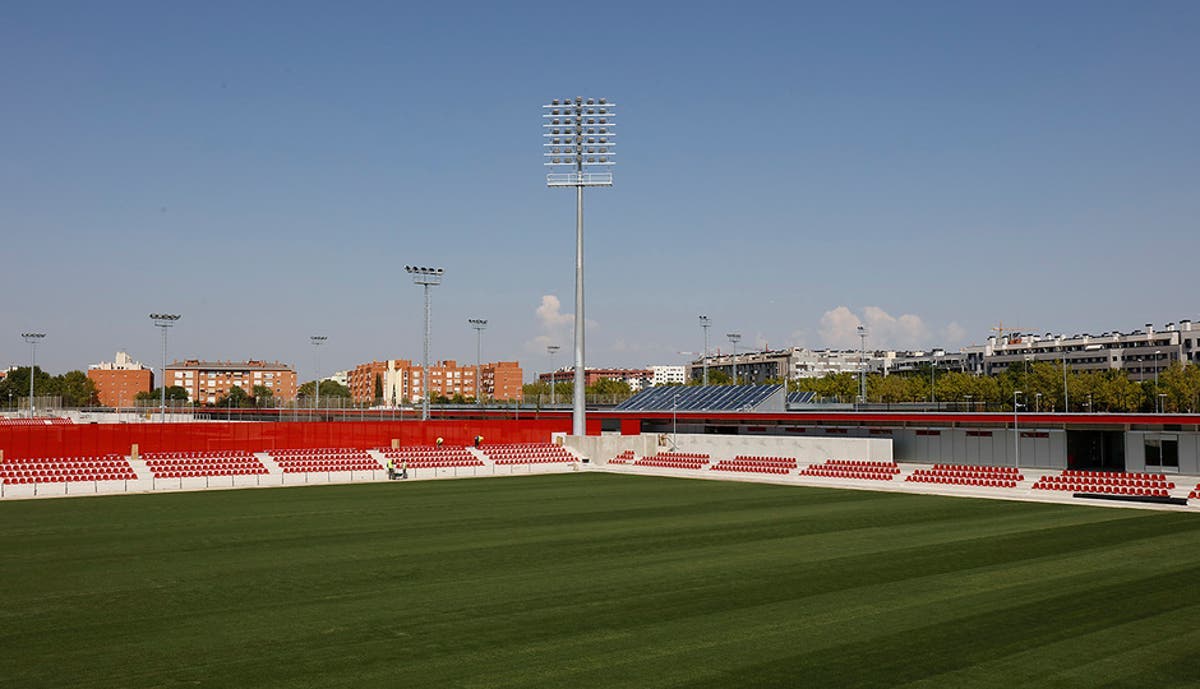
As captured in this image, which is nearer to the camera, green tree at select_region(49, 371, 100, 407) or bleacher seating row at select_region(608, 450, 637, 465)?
bleacher seating row at select_region(608, 450, 637, 465)

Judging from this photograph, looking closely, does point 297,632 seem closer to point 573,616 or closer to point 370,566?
point 573,616

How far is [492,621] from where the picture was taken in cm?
1852

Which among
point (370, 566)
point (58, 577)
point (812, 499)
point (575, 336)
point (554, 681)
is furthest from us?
point (575, 336)

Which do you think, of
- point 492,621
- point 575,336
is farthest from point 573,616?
point 575,336

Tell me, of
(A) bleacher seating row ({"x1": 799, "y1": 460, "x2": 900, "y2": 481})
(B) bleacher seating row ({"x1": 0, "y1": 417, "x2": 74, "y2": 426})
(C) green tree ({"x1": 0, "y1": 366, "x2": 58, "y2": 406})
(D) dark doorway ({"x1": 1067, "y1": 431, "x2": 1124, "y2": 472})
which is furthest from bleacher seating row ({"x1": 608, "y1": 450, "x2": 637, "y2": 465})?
(C) green tree ({"x1": 0, "y1": 366, "x2": 58, "y2": 406})

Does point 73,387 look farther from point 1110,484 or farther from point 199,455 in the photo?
point 1110,484

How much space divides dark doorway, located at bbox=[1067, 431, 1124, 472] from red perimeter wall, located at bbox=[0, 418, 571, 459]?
110 feet

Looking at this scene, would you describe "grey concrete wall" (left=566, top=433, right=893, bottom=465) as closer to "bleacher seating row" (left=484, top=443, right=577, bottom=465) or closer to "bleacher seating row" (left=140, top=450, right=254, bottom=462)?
"bleacher seating row" (left=484, top=443, right=577, bottom=465)

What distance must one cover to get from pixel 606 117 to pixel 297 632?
179ft

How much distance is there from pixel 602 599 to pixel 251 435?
46.2 meters

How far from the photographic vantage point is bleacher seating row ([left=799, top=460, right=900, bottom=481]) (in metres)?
51.1

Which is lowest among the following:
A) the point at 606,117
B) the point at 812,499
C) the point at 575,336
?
the point at 812,499

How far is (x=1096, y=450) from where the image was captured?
55.7 m

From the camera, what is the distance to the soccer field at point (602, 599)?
1513 cm
